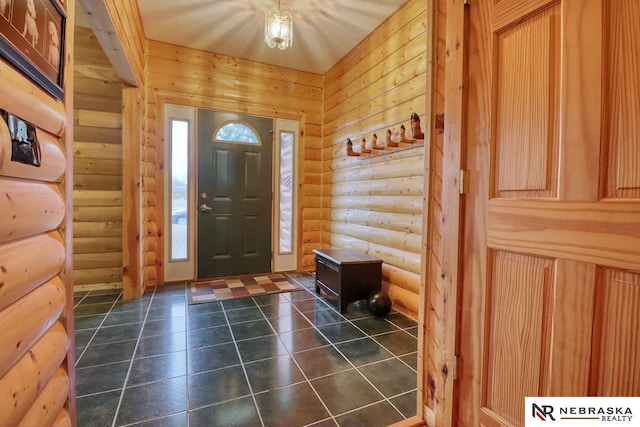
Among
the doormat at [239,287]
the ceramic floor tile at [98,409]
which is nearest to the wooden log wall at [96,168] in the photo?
the doormat at [239,287]

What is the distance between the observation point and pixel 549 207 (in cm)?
92

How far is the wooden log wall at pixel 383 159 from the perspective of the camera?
8.49 feet

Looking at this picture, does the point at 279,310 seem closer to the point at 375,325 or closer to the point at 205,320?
the point at 205,320

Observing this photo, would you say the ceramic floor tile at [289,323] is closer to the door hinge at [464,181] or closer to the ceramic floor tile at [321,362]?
the ceramic floor tile at [321,362]

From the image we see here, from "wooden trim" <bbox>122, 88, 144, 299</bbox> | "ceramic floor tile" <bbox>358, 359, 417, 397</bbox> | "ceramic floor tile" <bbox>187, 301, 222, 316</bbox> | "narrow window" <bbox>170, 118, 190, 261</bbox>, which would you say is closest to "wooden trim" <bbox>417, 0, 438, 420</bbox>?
"ceramic floor tile" <bbox>358, 359, 417, 397</bbox>

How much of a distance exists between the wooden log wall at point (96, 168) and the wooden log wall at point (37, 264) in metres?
2.42

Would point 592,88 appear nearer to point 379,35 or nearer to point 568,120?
point 568,120

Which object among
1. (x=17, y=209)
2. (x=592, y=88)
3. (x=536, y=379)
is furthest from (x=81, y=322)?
(x=592, y=88)

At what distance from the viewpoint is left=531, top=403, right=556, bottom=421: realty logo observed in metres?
0.93

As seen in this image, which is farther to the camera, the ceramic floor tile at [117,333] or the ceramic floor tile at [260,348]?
the ceramic floor tile at [117,333]

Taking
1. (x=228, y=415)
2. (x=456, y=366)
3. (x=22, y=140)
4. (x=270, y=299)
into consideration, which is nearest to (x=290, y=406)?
(x=228, y=415)

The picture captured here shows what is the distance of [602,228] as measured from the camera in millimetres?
812

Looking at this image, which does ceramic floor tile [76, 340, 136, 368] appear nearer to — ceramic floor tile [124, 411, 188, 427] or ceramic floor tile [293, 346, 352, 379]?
ceramic floor tile [124, 411, 188, 427]

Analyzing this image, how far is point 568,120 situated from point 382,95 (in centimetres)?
236
